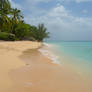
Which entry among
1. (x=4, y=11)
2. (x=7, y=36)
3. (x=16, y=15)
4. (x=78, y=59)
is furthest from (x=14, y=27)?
(x=78, y=59)

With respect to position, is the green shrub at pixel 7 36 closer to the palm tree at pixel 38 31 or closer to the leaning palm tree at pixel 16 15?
the leaning palm tree at pixel 16 15

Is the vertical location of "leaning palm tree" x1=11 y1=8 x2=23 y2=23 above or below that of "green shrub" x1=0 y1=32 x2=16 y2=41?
above

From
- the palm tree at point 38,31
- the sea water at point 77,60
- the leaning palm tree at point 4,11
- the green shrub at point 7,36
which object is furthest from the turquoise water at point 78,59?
the palm tree at point 38,31

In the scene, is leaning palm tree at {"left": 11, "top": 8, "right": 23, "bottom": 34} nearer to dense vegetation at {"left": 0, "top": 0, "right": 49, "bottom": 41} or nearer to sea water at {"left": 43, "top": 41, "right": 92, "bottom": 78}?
dense vegetation at {"left": 0, "top": 0, "right": 49, "bottom": 41}

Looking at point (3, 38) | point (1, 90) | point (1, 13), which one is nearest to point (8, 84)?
point (1, 90)

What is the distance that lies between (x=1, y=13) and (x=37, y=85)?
542 inches

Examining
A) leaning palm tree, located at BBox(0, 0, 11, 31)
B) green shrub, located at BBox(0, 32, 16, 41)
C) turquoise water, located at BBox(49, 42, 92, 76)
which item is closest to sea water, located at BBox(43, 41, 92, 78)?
turquoise water, located at BBox(49, 42, 92, 76)

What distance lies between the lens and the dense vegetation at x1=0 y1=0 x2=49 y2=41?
13098mm

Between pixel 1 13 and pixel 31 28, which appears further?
pixel 31 28

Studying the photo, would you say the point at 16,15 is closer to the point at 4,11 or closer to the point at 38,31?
the point at 4,11

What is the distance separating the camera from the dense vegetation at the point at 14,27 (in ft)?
43.0

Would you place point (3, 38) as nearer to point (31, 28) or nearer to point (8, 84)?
point (31, 28)

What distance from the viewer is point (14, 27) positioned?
2545 centimetres

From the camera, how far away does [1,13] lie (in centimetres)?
1284
